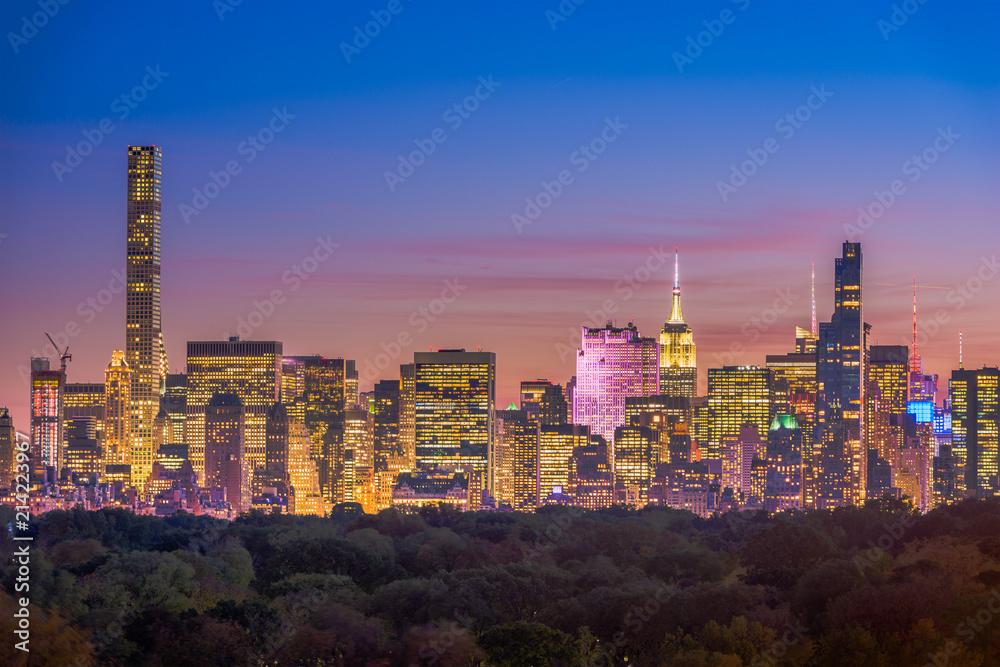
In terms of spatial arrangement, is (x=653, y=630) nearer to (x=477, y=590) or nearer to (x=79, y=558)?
(x=477, y=590)

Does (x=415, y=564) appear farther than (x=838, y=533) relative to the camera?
No

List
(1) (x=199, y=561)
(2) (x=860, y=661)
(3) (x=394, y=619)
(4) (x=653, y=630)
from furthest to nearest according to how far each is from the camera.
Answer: (1) (x=199, y=561), (3) (x=394, y=619), (4) (x=653, y=630), (2) (x=860, y=661)

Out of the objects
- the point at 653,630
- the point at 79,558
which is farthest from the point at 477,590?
the point at 79,558

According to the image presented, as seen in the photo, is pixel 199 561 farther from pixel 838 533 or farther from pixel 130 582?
pixel 838 533

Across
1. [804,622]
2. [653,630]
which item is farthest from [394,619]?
[804,622]

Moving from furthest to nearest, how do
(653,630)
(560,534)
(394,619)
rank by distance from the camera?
(560,534) → (394,619) → (653,630)

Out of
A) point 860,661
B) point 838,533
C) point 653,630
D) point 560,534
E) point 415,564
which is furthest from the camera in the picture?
point 560,534
